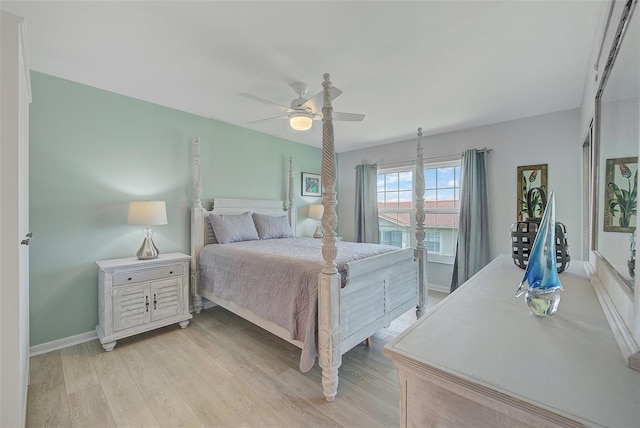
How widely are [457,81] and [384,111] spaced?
0.87 metres

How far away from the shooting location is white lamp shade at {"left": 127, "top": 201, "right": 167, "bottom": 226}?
2.56 metres

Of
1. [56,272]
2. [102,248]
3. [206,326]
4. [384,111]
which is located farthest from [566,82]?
[56,272]

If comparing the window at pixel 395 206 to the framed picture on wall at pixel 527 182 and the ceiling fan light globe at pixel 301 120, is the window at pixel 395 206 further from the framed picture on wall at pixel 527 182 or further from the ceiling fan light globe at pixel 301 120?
the ceiling fan light globe at pixel 301 120

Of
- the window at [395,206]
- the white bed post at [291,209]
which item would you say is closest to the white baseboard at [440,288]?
the window at [395,206]

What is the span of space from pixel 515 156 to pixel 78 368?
5113mm

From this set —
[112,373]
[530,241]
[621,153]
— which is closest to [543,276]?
[621,153]

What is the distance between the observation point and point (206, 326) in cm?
287

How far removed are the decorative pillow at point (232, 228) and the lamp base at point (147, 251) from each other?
691 mm

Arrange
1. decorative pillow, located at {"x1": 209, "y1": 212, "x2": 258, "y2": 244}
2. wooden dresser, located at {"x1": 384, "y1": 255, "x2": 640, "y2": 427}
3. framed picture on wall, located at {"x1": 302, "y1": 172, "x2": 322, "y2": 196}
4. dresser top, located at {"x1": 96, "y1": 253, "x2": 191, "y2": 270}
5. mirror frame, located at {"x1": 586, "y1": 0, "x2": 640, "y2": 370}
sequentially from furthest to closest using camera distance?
framed picture on wall, located at {"x1": 302, "y1": 172, "x2": 322, "y2": 196}, decorative pillow, located at {"x1": 209, "y1": 212, "x2": 258, "y2": 244}, dresser top, located at {"x1": 96, "y1": 253, "x2": 191, "y2": 270}, mirror frame, located at {"x1": 586, "y1": 0, "x2": 640, "y2": 370}, wooden dresser, located at {"x1": 384, "y1": 255, "x2": 640, "y2": 427}

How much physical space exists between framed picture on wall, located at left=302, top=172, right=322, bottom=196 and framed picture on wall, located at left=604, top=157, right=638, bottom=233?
13.4 feet

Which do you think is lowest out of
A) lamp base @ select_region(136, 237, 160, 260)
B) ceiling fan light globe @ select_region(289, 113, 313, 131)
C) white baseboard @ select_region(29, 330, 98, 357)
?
white baseboard @ select_region(29, 330, 98, 357)

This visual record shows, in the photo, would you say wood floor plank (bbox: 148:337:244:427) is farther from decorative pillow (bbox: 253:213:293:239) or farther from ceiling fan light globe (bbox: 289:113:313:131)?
ceiling fan light globe (bbox: 289:113:313:131)

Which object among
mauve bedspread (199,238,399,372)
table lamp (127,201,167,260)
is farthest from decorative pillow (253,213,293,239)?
table lamp (127,201,167,260)

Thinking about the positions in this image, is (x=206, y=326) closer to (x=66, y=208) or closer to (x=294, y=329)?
(x=294, y=329)
